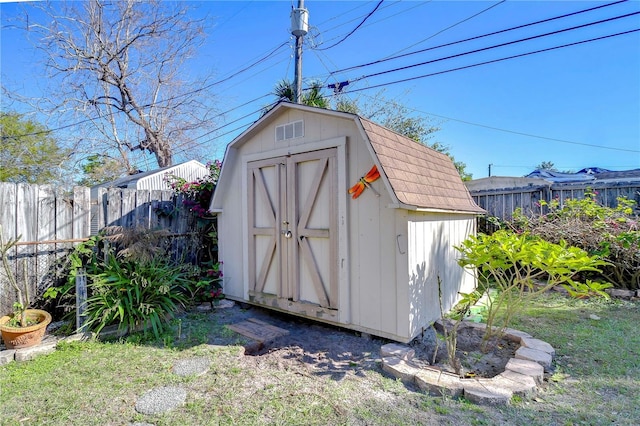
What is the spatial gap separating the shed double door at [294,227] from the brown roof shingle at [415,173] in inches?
24.0

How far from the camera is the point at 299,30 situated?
8523mm

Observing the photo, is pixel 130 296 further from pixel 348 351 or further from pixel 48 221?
pixel 348 351

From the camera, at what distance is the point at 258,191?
176 inches

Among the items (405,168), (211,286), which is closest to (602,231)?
(405,168)

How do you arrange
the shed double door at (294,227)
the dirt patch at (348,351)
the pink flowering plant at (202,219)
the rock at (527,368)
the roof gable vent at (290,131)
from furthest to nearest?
1. the pink flowering plant at (202,219)
2. the roof gable vent at (290,131)
3. the shed double door at (294,227)
4. the dirt patch at (348,351)
5. the rock at (527,368)

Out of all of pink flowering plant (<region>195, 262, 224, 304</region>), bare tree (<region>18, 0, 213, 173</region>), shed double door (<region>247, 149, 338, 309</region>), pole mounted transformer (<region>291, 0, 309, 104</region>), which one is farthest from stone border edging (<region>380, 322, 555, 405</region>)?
bare tree (<region>18, 0, 213, 173</region>)

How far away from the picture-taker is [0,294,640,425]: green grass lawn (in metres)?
2.16

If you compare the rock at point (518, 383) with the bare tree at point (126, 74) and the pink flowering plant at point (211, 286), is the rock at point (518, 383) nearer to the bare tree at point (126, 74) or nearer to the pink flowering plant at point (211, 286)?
the pink flowering plant at point (211, 286)

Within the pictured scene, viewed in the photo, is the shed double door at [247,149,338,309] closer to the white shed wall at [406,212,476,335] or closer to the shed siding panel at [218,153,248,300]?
the shed siding panel at [218,153,248,300]

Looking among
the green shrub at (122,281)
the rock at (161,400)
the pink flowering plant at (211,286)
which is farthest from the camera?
the pink flowering plant at (211,286)

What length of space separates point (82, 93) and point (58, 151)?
6087mm

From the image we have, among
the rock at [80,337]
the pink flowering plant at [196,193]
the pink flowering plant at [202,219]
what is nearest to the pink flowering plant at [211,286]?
the pink flowering plant at [202,219]

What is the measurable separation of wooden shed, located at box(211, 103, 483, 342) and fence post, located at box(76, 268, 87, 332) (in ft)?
6.29

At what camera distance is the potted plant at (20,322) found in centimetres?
312
